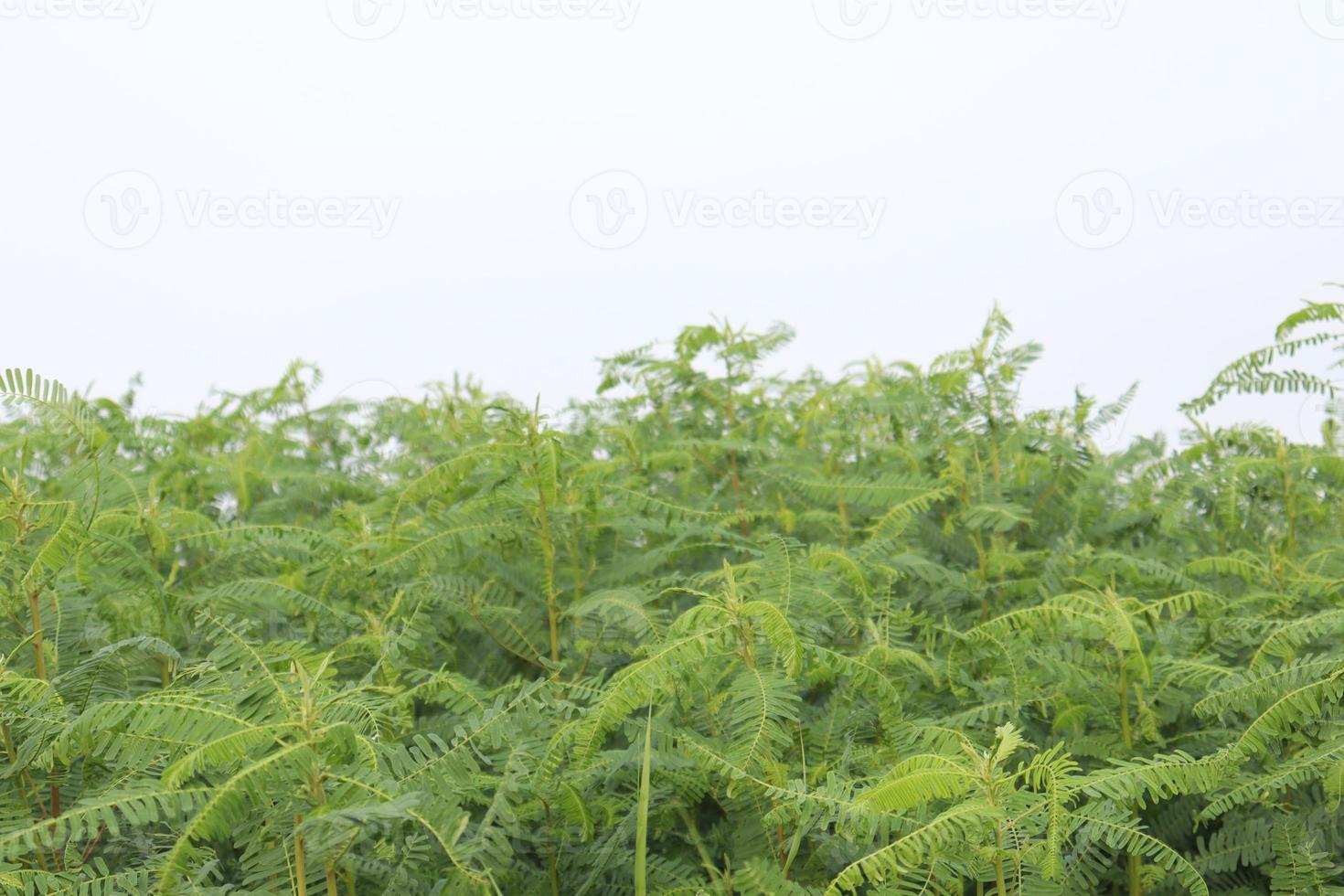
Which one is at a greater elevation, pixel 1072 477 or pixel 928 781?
pixel 1072 477

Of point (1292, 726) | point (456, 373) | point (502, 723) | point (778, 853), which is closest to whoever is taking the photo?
point (502, 723)

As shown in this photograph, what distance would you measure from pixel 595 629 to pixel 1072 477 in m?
1.10

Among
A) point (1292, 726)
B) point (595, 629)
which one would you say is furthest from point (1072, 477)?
point (595, 629)

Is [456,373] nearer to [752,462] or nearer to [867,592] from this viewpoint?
[752,462]

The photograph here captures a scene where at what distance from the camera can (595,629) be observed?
1.76 metres

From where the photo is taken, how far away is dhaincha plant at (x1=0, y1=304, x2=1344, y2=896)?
46.4 inches

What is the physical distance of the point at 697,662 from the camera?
51.6 inches

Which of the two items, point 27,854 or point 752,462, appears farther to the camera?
point 752,462

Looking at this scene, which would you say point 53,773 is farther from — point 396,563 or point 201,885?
point 396,563

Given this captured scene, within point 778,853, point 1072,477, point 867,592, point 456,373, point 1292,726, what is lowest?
point 778,853

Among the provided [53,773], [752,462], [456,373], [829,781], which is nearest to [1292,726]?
[829,781]

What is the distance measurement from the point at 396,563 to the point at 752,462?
945 millimetres

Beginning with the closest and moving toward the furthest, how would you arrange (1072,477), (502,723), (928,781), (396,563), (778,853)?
(928,781), (502,723), (778,853), (396,563), (1072,477)

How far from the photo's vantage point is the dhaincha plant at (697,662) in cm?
118
